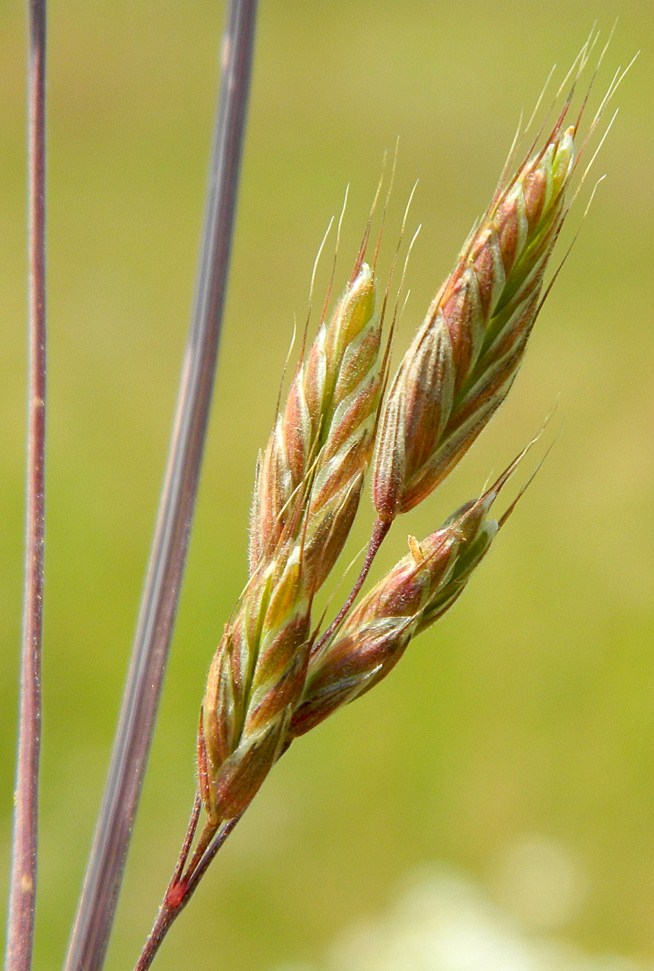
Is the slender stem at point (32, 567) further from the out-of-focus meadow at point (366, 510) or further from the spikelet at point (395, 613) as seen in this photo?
the out-of-focus meadow at point (366, 510)

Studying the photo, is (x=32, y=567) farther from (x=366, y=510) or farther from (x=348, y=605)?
(x=366, y=510)

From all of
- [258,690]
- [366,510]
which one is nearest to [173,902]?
[258,690]

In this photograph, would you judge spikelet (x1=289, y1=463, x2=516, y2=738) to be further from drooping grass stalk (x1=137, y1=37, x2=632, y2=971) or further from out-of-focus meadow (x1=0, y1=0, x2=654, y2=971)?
out-of-focus meadow (x1=0, y1=0, x2=654, y2=971)

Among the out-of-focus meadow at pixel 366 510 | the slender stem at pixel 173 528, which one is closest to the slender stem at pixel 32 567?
the slender stem at pixel 173 528

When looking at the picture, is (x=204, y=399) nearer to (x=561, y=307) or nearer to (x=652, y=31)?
(x=561, y=307)

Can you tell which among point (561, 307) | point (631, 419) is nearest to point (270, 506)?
point (631, 419)

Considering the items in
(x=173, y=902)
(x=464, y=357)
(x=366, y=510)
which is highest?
(x=464, y=357)
